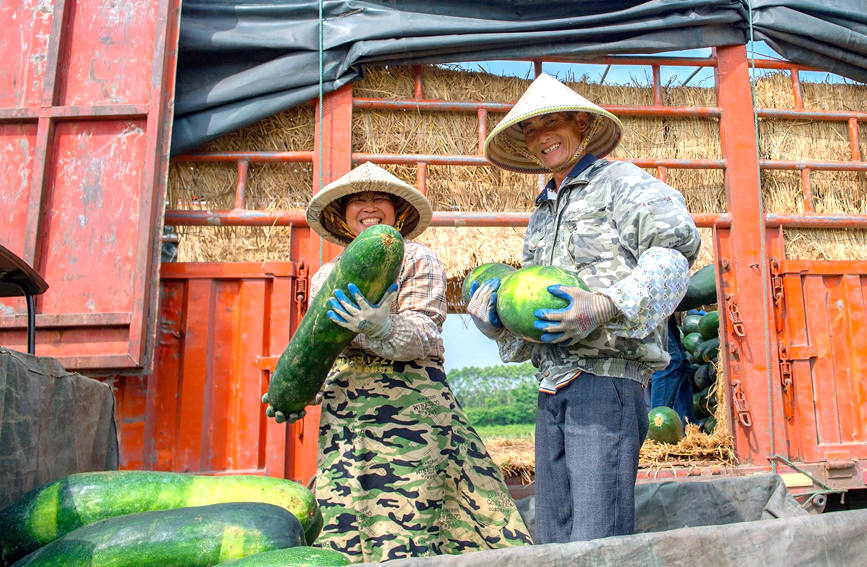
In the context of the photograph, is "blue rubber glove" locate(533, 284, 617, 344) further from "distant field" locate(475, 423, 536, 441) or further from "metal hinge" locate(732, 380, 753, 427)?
"distant field" locate(475, 423, 536, 441)

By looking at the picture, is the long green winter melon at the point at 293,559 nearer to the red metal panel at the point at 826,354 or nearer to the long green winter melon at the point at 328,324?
the long green winter melon at the point at 328,324

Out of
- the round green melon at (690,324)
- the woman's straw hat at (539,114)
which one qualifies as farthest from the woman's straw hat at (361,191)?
the round green melon at (690,324)

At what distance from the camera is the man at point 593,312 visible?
2463 millimetres

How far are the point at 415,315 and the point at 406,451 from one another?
571mm

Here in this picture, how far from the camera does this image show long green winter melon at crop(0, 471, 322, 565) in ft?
6.46

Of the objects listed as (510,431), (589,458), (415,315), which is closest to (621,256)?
(589,458)

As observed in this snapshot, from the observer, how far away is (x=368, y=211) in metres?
3.37

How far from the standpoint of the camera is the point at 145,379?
4.64m

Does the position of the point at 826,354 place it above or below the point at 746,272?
below

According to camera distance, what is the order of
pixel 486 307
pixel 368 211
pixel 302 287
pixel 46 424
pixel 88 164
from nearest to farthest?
pixel 46 424
pixel 486 307
pixel 368 211
pixel 88 164
pixel 302 287

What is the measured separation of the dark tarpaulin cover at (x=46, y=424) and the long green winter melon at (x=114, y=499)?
12cm

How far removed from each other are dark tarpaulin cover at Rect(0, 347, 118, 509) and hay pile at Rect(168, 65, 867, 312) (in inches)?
95.9

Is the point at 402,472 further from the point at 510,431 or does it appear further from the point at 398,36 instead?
the point at 510,431

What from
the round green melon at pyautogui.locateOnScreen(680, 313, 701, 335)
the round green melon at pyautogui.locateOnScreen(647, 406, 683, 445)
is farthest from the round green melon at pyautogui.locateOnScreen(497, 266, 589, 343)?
the round green melon at pyautogui.locateOnScreen(680, 313, 701, 335)
